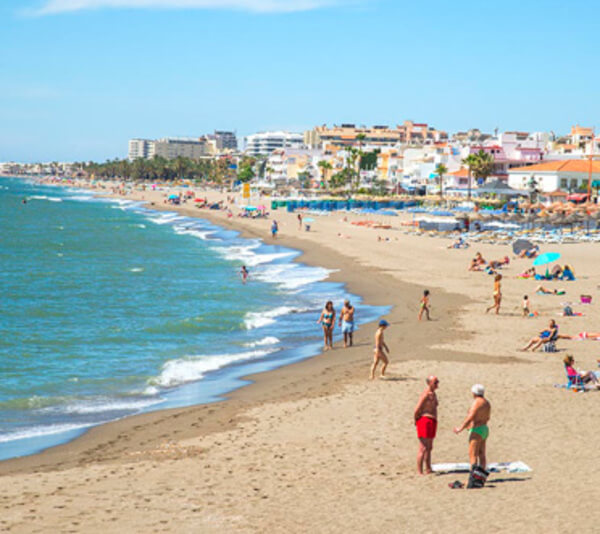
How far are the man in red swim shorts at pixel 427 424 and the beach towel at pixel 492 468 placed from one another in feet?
0.61

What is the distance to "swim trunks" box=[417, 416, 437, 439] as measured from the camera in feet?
33.3

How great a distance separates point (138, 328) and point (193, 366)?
6262mm

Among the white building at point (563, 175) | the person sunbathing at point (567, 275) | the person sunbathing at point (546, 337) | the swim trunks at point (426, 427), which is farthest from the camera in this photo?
the white building at point (563, 175)

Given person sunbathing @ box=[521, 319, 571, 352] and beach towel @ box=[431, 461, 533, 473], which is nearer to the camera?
beach towel @ box=[431, 461, 533, 473]

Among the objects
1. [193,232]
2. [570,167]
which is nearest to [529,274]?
[193,232]

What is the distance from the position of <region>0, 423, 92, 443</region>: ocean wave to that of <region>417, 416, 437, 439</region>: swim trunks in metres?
7.25

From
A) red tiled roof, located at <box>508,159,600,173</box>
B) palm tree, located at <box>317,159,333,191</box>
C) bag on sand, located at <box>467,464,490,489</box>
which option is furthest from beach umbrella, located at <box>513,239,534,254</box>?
palm tree, located at <box>317,159,333,191</box>

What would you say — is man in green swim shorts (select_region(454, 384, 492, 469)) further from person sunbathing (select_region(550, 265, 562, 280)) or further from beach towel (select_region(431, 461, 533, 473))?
person sunbathing (select_region(550, 265, 562, 280))

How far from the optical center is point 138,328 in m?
25.8

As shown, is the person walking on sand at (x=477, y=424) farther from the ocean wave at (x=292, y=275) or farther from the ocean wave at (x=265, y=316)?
the ocean wave at (x=292, y=275)

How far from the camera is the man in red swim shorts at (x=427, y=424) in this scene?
1018 centimetres

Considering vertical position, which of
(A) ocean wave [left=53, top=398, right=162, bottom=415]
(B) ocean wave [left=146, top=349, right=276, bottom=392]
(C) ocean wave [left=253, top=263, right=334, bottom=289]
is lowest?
(A) ocean wave [left=53, top=398, right=162, bottom=415]

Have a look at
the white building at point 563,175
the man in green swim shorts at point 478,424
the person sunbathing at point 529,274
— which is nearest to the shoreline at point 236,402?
the man in green swim shorts at point 478,424

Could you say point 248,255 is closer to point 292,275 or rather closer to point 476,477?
point 292,275
